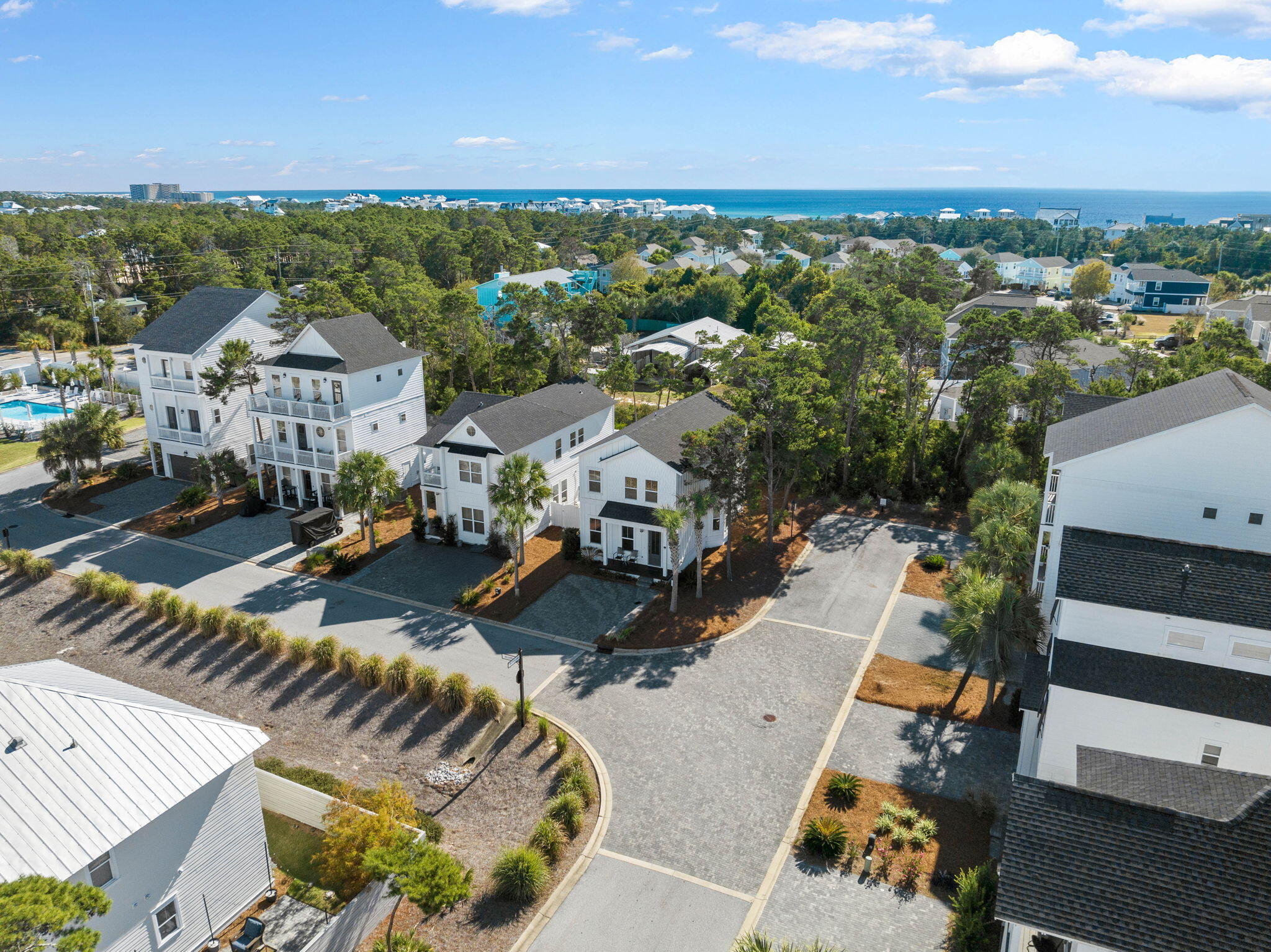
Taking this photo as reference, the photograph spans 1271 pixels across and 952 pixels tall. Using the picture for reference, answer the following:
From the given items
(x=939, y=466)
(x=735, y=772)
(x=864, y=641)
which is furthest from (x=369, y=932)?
(x=939, y=466)

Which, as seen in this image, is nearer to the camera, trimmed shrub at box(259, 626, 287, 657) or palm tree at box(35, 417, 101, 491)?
trimmed shrub at box(259, 626, 287, 657)

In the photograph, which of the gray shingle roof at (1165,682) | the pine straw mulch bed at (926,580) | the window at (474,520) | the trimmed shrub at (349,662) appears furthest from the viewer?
the window at (474,520)

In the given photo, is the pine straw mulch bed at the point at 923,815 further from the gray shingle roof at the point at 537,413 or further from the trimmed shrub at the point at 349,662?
the gray shingle roof at the point at 537,413

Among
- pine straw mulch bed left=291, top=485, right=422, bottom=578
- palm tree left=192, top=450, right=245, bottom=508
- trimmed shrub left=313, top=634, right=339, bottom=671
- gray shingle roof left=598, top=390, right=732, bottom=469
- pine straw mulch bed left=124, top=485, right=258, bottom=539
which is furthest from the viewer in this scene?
palm tree left=192, top=450, right=245, bottom=508

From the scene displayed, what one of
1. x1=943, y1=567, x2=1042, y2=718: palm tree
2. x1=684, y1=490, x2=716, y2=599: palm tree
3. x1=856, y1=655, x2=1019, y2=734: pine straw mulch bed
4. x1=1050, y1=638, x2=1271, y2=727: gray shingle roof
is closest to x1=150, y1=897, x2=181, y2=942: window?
x1=856, y1=655, x2=1019, y2=734: pine straw mulch bed

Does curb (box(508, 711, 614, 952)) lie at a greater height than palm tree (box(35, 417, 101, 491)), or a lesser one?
lesser

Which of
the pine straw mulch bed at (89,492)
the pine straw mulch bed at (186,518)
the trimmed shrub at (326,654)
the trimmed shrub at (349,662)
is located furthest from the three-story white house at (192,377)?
the trimmed shrub at (349,662)

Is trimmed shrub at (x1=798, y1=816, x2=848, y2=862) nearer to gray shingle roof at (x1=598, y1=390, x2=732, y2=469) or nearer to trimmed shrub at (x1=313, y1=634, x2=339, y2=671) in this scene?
gray shingle roof at (x1=598, y1=390, x2=732, y2=469)
